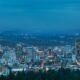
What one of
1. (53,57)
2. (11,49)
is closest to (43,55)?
(53,57)

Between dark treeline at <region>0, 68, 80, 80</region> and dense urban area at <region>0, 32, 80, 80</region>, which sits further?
dense urban area at <region>0, 32, 80, 80</region>

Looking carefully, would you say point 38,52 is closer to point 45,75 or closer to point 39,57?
point 39,57

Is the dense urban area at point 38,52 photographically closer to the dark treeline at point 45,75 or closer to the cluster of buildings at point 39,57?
the cluster of buildings at point 39,57

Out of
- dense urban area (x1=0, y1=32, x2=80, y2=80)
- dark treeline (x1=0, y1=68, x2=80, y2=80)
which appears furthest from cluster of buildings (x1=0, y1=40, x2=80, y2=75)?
dark treeline (x1=0, y1=68, x2=80, y2=80)

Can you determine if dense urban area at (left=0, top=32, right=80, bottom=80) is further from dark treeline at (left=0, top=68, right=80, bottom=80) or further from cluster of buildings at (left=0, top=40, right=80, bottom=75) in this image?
dark treeline at (left=0, top=68, right=80, bottom=80)

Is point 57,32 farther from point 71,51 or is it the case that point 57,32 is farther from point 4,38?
point 4,38

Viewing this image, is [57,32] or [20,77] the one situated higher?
[57,32]

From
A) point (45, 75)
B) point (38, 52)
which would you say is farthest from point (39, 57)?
point (45, 75)

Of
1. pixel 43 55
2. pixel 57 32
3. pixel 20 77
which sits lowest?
pixel 20 77
